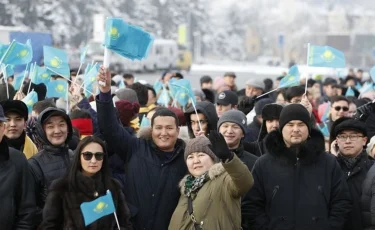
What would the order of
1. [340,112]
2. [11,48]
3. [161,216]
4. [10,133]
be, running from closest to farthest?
[161,216]
[10,133]
[11,48]
[340,112]

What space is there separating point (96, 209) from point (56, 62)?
5214 mm

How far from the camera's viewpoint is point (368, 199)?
7.07 meters

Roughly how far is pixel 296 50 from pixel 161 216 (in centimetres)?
12058

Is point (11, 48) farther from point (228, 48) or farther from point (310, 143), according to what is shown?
point (228, 48)

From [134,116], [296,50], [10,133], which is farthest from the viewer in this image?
[296,50]

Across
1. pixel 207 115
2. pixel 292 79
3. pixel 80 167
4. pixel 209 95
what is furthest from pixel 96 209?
pixel 209 95

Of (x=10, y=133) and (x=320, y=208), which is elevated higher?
(x=10, y=133)

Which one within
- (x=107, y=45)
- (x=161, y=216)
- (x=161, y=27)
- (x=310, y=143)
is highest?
(x=161, y=27)

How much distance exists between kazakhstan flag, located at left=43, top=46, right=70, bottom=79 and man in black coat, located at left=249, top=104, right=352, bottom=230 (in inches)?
180

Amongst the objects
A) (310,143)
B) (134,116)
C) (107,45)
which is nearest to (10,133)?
(107,45)

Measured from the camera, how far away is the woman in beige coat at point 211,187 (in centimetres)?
618

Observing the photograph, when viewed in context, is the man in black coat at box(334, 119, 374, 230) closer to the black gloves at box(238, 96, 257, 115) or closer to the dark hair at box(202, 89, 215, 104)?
the black gloves at box(238, 96, 257, 115)

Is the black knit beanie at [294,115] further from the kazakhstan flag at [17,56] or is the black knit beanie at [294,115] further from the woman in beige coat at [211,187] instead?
the kazakhstan flag at [17,56]

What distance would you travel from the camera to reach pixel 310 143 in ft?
22.6
